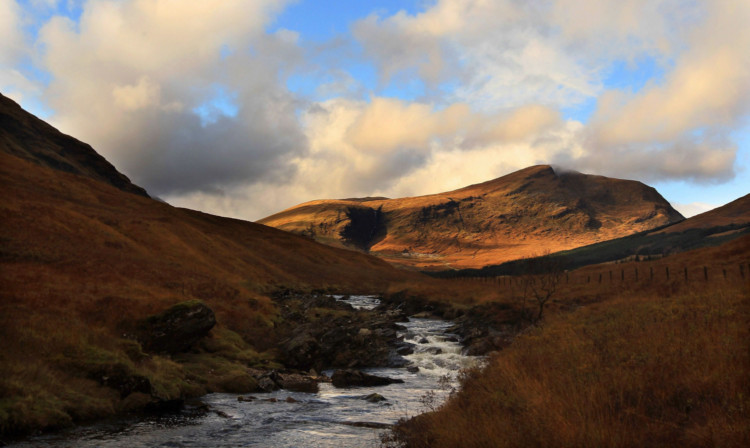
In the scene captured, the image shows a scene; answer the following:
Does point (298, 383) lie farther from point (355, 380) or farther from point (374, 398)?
point (374, 398)

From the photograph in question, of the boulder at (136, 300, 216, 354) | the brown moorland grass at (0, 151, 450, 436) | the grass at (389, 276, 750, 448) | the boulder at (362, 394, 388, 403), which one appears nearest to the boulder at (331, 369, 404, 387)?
the boulder at (362, 394, 388, 403)

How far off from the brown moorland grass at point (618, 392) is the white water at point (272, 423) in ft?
12.7

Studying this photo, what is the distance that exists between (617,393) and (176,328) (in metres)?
21.4

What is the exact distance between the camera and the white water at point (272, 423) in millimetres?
14156

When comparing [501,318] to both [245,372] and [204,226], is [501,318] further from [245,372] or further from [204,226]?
[204,226]

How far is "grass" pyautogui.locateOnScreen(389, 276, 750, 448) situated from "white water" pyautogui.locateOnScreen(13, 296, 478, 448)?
3.80 m

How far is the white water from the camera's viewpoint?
14.2 m

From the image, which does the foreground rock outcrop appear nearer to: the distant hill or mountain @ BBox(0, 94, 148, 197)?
mountain @ BBox(0, 94, 148, 197)

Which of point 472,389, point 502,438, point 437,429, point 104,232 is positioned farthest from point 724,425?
point 104,232

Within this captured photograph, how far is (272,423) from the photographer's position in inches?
671

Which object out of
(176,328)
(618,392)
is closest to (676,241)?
(176,328)

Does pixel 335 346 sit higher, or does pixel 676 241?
pixel 676 241

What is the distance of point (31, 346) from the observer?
693 inches

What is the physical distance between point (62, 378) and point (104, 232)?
4252cm
